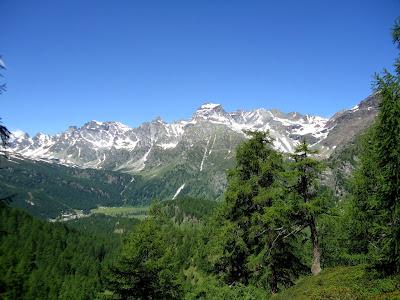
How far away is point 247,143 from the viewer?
32938 mm

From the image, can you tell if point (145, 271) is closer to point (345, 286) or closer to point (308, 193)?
point (308, 193)

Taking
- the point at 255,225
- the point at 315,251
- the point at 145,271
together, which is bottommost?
the point at 145,271

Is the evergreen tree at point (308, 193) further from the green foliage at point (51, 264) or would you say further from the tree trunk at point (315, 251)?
the green foliage at point (51, 264)

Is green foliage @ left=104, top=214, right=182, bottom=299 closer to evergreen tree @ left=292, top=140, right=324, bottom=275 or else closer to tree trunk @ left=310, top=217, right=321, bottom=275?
tree trunk @ left=310, top=217, right=321, bottom=275

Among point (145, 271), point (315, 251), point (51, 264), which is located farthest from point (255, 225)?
point (51, 264)

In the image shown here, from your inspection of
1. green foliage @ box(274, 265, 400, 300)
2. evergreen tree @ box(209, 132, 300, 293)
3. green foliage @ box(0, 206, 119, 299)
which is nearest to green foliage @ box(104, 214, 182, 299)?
evergreen tree @ box(209, 132, 300, 293)

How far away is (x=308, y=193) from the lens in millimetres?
29438

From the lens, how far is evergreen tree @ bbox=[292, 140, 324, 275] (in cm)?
2839

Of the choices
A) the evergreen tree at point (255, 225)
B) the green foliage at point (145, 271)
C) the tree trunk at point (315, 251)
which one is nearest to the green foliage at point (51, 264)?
the green foliage at point (145, 271)

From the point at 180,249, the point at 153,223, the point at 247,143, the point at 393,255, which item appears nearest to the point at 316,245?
the point at 393,255

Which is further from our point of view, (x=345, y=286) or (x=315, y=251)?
(x=315, y=251)

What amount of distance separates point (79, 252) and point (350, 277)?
191m

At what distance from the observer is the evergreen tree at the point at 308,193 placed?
93.1 ft

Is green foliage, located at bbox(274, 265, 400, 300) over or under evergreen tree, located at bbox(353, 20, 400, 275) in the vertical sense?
under
